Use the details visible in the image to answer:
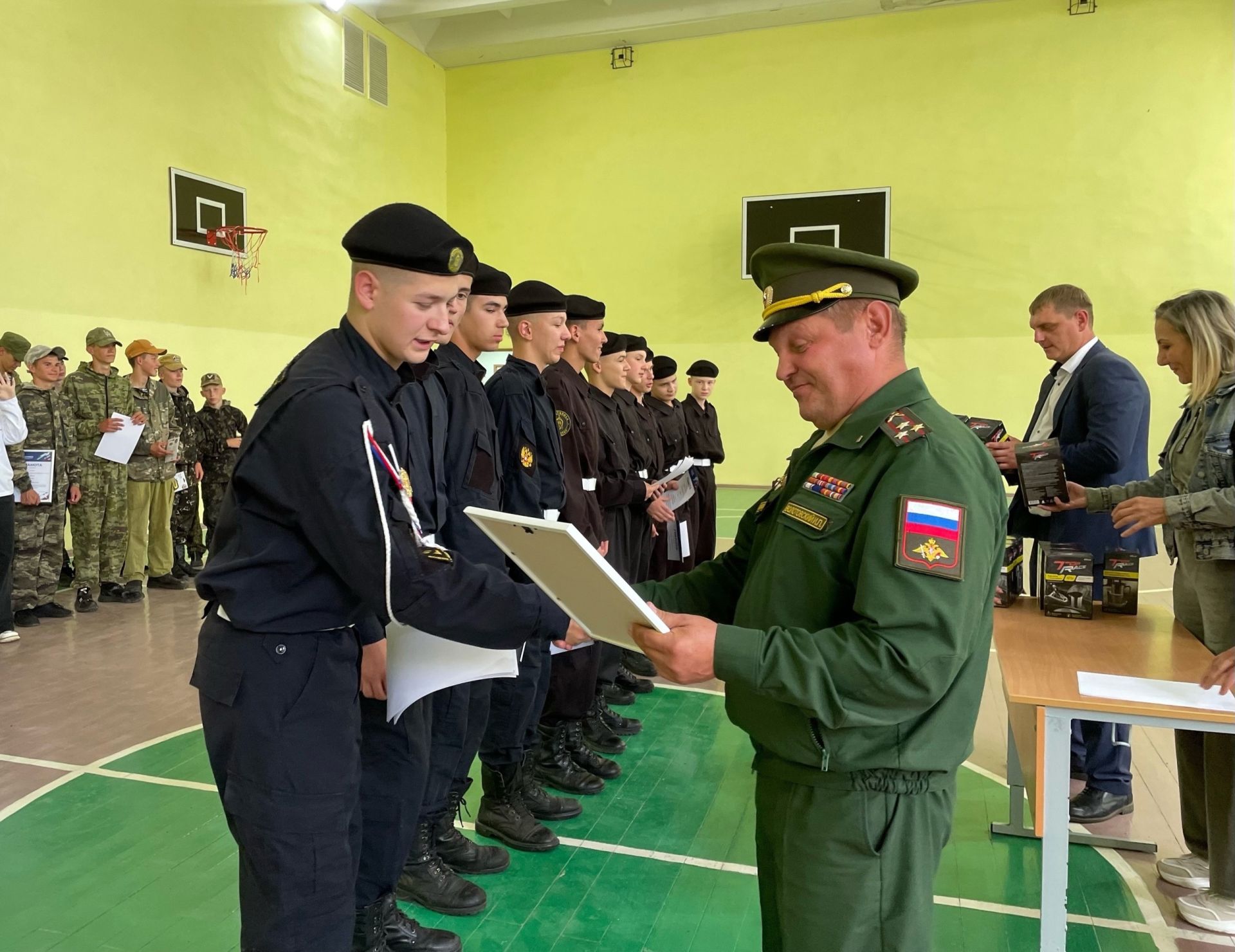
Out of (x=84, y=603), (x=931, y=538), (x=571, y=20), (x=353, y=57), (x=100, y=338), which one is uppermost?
(x=571, y=20)

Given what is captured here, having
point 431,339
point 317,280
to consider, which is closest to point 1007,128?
point 317,280

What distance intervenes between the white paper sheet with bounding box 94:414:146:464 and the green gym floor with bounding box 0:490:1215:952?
9.84 feet

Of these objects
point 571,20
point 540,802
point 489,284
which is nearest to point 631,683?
point 540,802

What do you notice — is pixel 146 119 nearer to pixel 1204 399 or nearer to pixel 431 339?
pixel 431 339

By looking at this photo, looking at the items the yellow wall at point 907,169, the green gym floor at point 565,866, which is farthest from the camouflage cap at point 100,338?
the yellow wall at point 907,169

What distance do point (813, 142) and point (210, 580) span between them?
479 inches

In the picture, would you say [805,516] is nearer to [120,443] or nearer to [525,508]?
[525,508]

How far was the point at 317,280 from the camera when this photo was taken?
434 inches

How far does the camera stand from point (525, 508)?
3.26 meters

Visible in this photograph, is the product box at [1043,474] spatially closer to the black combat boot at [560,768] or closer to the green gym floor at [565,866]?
the green gym floor at [565,866]

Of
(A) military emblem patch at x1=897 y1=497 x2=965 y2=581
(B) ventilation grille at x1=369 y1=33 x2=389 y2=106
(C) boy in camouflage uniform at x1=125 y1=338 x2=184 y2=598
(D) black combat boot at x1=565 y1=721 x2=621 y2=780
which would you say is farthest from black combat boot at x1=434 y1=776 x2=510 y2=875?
(B) ventilation grille at x1=369 y1=33 x2=389 y2=106

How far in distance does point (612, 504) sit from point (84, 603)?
438cm

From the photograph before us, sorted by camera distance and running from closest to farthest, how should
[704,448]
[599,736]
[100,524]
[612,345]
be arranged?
1. [599,736]
2. [612,345]
3. [100,524]
4. [704,448]

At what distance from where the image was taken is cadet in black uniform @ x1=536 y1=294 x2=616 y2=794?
11.8ft
